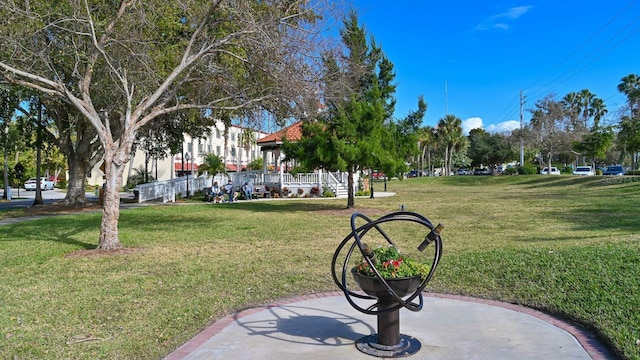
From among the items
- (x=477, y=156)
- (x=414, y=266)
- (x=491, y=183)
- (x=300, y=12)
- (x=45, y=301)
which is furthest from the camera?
(x=477, y=156)

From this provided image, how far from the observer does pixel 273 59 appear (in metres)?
11.1

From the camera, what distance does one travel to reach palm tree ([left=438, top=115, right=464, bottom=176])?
70.9 meters

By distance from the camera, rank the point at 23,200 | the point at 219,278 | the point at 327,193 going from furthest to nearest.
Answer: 1. the point at 23,200
2. the point at 327,193
3. the point at 219,278

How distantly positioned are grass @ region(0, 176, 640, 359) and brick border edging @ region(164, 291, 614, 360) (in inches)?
4.7

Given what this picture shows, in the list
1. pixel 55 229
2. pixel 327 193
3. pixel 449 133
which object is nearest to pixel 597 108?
pixel 449 133

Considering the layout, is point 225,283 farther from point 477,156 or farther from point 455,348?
point 477,156

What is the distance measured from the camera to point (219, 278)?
26.0ft

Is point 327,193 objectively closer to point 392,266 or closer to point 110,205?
point 110,205

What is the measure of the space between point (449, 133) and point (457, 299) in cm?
6701

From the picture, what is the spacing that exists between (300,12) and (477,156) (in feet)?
206

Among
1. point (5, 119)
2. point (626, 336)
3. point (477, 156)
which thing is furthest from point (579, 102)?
point (626, 336)

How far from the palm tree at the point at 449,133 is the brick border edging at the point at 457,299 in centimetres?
6584

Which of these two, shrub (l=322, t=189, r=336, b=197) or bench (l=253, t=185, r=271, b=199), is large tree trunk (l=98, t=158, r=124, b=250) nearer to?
bench (l=253, t=185, r=271, b=199)

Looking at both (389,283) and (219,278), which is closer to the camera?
(389,283)
